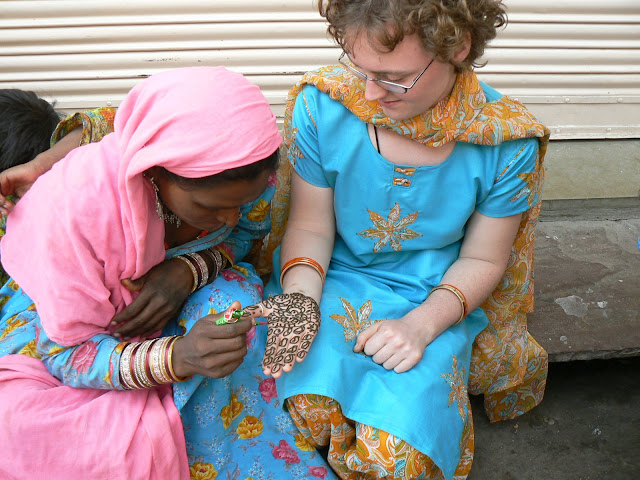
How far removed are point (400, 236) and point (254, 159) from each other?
2.38 ft

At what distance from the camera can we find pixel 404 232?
2215mm

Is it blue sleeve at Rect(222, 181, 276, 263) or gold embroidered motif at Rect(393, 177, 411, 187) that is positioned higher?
gold embroidered motif at Rect(393, 177, 411, 187)

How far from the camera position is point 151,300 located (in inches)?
75.7

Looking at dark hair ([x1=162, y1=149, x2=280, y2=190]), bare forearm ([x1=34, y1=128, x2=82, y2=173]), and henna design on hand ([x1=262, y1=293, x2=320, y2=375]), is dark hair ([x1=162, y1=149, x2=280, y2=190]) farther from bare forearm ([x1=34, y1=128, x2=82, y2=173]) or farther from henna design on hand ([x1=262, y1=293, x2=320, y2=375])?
bare forearm ([x1=34, y1=128, x2=82, y2=173])

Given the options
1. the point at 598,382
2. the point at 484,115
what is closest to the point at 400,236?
the point at 484,115

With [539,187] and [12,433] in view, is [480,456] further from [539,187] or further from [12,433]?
[12,433]

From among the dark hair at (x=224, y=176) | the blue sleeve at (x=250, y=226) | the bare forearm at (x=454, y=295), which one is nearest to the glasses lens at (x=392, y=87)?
the dark hair at (x=224, y=176)

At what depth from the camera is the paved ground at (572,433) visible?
250 cm

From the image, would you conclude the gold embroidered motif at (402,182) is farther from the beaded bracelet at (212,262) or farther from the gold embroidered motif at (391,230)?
the beaded bracelet at (212,262)

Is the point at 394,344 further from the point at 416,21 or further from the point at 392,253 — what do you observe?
the point at 416,21

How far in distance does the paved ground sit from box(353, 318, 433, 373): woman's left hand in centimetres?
82

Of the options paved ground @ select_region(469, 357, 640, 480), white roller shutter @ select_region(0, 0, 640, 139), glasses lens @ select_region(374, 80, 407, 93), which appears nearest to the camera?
glasses lens @ select_region(374, 80, 407, 93)

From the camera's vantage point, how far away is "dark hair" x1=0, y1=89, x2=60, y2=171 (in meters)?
2.12

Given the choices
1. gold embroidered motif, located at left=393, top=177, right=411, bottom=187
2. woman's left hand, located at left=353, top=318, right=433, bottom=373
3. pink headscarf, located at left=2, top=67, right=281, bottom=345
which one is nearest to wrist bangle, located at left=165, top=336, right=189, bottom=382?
pink headscarf, located at left=2, top=67, right=281, bottom=345
